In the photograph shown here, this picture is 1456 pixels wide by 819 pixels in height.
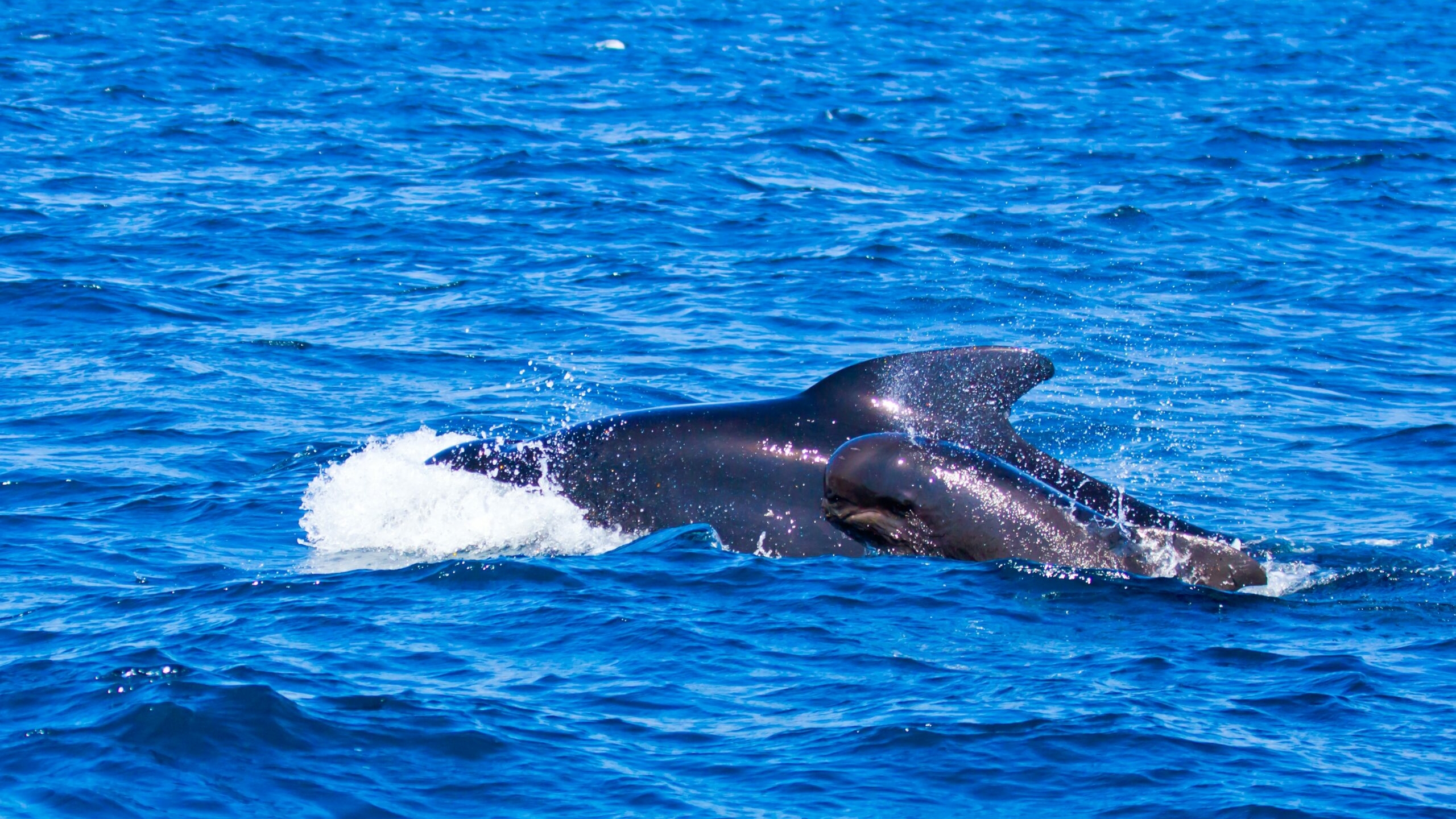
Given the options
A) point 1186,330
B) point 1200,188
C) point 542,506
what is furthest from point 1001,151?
point 542,506

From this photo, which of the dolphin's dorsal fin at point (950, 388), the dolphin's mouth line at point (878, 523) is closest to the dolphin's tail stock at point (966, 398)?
the dolphin's dorsal fin at point (950, 388)

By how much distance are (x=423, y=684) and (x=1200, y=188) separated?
20.3 m

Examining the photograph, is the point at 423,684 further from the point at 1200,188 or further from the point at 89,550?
the point at 1200,188

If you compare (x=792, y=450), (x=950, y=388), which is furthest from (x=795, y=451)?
(x=950, y=388)

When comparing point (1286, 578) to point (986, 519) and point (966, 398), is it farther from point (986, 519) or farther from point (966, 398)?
point (966, 398)

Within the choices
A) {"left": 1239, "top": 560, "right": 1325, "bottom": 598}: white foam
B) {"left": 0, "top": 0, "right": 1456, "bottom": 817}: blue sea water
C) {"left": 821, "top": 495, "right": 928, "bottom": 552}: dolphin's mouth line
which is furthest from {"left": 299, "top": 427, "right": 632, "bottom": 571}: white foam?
{"left": 1239, "top": 560, "right": 1325, "bottom": 598}: white foam

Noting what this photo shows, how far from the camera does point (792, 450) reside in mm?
11859

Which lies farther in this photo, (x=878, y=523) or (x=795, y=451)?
(x=795, y=451)

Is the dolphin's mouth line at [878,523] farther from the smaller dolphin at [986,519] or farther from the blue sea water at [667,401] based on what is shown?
the blue sea water at [667,401]

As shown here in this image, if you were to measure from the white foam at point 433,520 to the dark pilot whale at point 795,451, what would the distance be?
19cm

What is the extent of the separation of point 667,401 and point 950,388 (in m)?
5.25

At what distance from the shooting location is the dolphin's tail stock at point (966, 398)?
11.6 m

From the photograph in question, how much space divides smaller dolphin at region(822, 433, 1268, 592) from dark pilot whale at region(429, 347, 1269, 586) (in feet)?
0.72

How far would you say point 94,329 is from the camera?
18.5m
